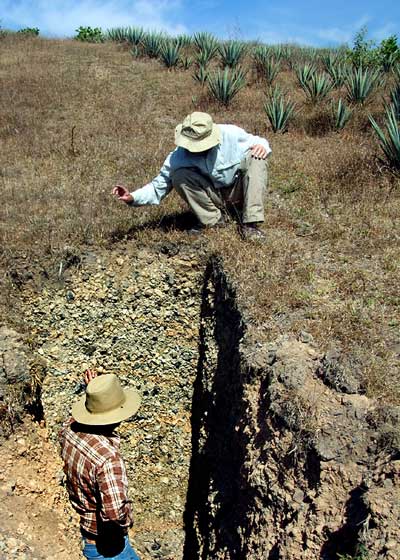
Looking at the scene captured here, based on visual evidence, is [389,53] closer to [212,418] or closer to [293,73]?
[293,73]

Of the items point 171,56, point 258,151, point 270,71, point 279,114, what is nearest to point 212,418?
point 258,151

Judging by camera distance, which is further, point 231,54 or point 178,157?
point 231,54

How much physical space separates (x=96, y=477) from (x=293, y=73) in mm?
10849

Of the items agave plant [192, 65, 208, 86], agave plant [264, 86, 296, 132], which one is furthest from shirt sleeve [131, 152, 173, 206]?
agave plant [192, 65, 208, 86]

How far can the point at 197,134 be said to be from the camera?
13.8ft

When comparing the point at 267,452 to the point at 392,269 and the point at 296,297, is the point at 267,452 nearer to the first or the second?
the point at 296,297

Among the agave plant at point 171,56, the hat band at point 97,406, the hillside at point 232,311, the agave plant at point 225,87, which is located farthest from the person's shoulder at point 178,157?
the agave plant at point 171,56

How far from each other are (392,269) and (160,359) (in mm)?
2188

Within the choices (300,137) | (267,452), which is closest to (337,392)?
(267,452)

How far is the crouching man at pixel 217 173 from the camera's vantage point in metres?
4.46

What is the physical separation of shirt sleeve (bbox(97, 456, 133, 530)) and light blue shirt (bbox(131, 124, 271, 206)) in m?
2.31

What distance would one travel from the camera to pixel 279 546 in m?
3.04

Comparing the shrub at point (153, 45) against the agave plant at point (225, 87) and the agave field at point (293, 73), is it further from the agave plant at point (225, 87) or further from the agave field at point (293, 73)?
the agave plant at point (225, 87)

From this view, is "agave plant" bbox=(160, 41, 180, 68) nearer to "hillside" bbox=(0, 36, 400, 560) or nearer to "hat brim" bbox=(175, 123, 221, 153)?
"hillside" bbox=(0, 36, 400, 560)
